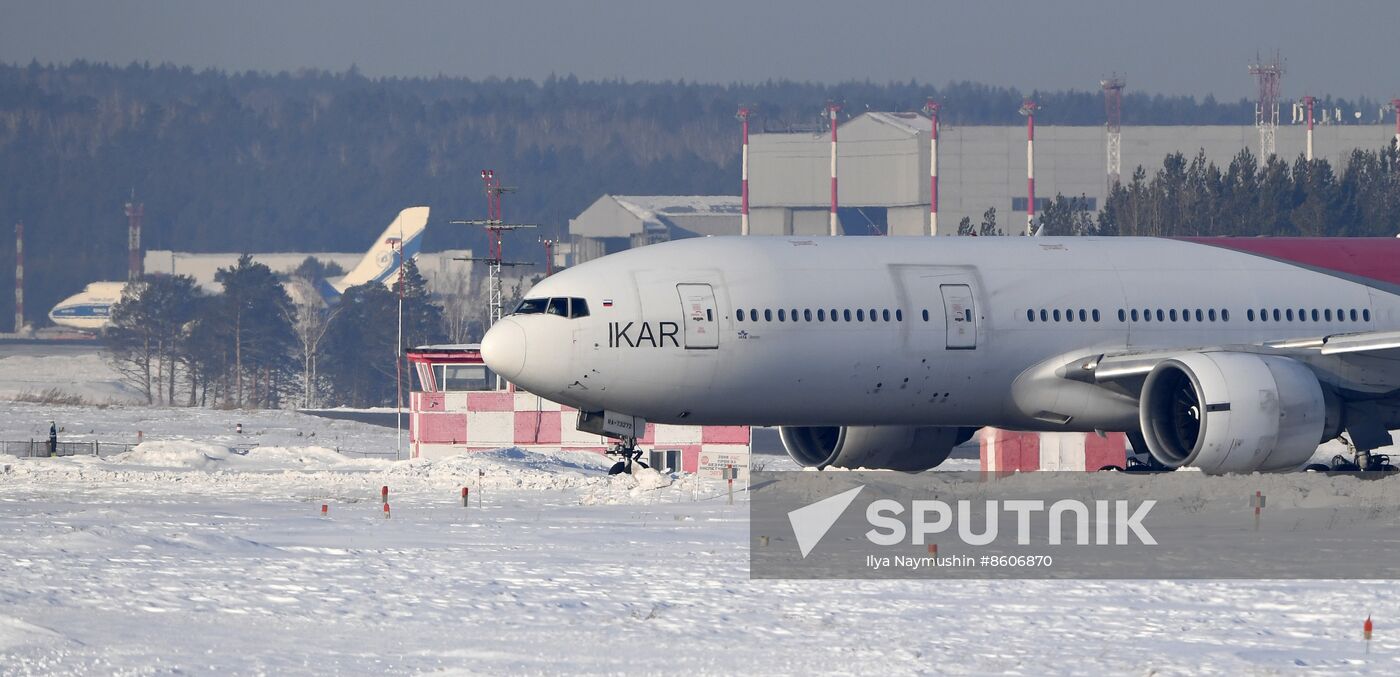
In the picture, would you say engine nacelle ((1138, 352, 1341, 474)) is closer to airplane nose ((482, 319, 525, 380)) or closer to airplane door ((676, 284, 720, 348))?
airplane door ((676, 284, 720, 348))

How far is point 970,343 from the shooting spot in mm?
27719

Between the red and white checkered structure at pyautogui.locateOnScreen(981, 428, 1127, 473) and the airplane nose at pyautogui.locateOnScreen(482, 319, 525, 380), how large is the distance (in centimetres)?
1298

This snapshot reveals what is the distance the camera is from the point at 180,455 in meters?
41.3

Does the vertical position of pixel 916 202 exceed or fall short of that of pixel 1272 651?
it exceeds it

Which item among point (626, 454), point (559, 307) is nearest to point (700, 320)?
point (559, 307)

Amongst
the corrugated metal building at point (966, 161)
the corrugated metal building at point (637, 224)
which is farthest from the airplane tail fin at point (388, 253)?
the corrugated metal building at point (966, 161)

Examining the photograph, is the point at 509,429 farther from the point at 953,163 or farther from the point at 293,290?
the point at 293,290

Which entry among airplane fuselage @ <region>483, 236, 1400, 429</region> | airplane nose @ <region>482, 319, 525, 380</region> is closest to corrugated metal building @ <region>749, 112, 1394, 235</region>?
airplane fuselage @ <region>483, 236, 1400, 429</region>

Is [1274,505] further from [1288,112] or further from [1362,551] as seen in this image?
[1288,112]

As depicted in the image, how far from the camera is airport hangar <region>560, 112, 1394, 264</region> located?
132125mm

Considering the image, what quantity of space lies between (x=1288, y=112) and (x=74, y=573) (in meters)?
171

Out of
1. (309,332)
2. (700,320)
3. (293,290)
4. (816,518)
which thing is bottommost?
A: (816,518)

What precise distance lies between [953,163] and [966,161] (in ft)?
3.04

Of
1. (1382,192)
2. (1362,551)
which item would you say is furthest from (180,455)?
(1382,192)
